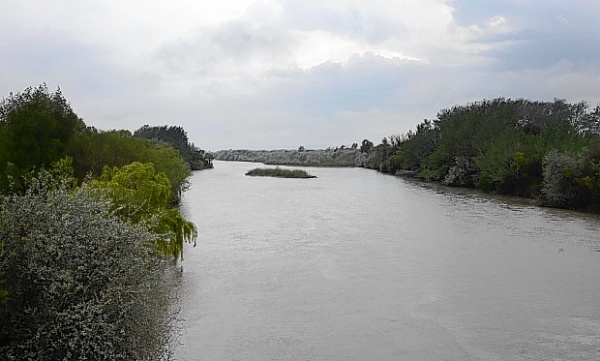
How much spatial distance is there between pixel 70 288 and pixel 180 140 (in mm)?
78906

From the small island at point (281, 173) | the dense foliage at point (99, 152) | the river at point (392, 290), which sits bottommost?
the river at point (392, 290)

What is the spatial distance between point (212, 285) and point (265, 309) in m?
2.05

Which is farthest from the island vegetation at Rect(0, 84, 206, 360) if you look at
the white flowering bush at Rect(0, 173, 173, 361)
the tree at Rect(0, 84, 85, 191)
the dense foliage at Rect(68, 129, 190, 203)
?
the dense foliage at Rect(68, 129, 190, 203)

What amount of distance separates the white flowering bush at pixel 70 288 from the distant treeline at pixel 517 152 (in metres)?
24.2

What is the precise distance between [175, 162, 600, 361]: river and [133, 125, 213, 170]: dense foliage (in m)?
56.3

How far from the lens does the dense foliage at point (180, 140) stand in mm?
78088

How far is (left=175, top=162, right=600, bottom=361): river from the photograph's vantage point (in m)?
8.62

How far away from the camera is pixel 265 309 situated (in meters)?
10.4

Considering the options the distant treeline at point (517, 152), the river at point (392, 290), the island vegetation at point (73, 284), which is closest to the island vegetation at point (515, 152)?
the distant treeline at point (517, 152)

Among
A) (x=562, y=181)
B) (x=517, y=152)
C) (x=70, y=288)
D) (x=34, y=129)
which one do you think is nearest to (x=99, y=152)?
(x=34, y=129)

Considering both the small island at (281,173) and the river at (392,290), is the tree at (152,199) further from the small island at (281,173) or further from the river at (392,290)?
the small island at (281,173)

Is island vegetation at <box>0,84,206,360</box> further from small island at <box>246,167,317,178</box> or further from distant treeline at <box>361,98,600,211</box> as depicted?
small island at <box>246,167,317,178</box>

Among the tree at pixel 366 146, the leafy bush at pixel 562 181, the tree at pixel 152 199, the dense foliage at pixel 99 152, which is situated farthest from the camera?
the tree at pixel 366 146

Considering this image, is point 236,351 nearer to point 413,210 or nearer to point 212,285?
point 212,285
